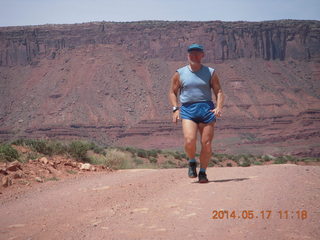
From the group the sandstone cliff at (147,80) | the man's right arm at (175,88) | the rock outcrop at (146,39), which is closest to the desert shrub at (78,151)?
the man's right arm at (175,88)

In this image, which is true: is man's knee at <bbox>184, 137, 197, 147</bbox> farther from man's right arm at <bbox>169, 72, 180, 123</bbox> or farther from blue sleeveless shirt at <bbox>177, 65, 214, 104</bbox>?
blue sleeveless shirt at <bbox>177, 65, 214, 104</bbox>

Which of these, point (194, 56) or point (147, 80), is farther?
point (147, 80)

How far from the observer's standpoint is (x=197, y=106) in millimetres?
7562

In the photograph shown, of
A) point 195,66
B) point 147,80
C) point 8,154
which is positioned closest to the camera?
point 195,66

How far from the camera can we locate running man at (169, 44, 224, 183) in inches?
297

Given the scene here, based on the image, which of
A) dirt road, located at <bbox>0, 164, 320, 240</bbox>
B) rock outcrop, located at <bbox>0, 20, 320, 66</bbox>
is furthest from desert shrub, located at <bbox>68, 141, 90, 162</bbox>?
rock outcrop, located at <bbox>0, 20, 320, 66</bbox>

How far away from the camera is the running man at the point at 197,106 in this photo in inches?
297

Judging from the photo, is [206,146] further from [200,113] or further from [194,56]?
[194,56]

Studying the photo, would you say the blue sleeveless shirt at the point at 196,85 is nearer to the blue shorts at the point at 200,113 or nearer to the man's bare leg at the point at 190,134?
the blue shorts at the point at 200,113

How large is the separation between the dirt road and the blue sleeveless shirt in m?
1.33

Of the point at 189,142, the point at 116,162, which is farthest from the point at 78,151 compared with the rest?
the point at 189,142

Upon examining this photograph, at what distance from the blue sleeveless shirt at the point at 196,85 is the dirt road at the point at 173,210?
1326 millimetres

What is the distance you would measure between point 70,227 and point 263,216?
196cm

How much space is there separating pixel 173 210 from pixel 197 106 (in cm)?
264
